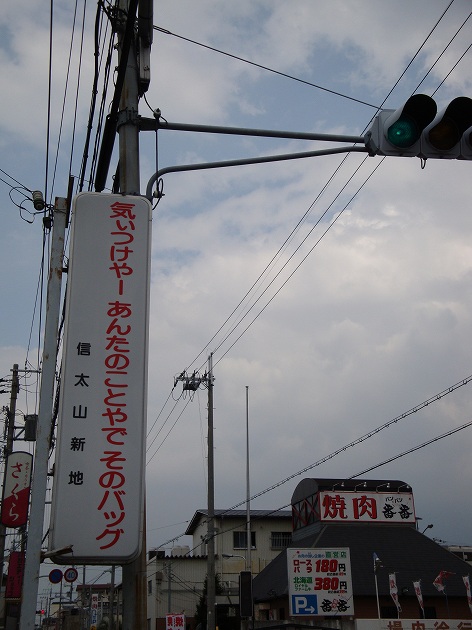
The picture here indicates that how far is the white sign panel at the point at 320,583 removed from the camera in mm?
24766

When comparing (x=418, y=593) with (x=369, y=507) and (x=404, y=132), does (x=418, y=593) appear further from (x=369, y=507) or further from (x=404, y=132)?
(x=404, y=132)

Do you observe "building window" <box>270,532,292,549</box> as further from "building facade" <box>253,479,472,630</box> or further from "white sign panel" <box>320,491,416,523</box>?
"white sign panel" <box>320,491,416,523</box>

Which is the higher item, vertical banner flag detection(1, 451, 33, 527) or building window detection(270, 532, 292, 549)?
building window detection(270, 532, 292, 549)

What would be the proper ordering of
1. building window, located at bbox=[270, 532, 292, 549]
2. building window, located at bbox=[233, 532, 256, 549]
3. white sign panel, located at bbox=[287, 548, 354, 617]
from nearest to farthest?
1. white sign panel, located at bbox=[287, 548, 354, 617]
2. building window, located at bbox=[233, 532, 256, 549]
3. building window, located at bbox=[270, 532, 292, 549]

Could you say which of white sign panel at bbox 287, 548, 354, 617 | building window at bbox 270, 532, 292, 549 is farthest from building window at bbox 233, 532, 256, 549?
white sign panel at bbox 287, 548, 354, 617

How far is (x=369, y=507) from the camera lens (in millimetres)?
34500

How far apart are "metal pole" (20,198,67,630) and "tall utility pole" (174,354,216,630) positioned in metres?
20.8

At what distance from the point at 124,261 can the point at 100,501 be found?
2526mm

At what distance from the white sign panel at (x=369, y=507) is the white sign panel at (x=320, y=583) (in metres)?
8.36

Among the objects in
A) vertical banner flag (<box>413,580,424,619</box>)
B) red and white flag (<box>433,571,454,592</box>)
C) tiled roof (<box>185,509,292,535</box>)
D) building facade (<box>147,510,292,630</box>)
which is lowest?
vertical banner flag (<box>413,580,424,619</box>)

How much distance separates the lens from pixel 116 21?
8820 mm

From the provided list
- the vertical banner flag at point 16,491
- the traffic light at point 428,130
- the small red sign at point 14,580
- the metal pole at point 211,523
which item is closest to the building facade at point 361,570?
the metal pole at point 211,523

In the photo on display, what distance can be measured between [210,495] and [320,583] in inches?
218

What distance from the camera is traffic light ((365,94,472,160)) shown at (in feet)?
22.1
